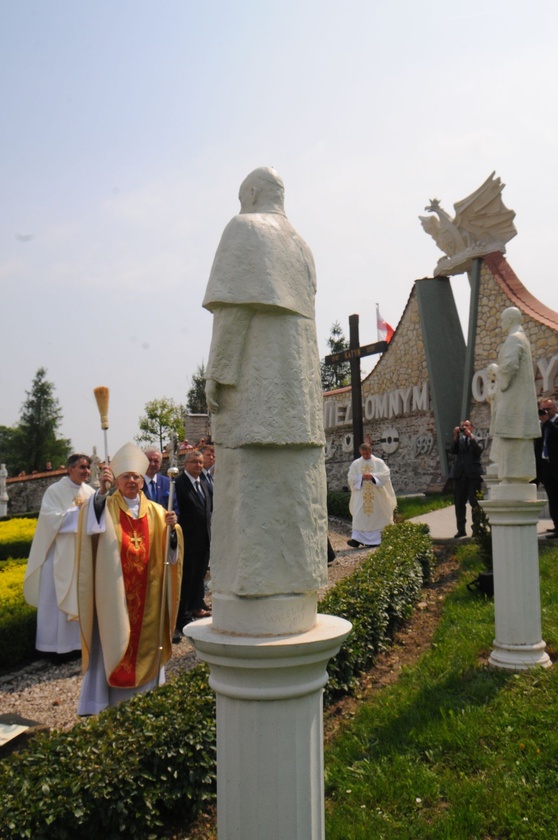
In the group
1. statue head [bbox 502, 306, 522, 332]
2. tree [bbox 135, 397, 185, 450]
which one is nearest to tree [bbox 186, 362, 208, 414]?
tree [bbox 135, 397, 185, 450]

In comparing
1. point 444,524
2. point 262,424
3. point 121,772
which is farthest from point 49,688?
point 444,524

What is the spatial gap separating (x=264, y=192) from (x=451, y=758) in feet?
11.1

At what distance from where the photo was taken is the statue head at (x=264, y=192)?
2812mm

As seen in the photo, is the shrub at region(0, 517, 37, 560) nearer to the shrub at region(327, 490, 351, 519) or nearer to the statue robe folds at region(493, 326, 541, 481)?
the shrub at region(327, 490, 351, 519)

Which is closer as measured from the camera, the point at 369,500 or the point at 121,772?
the point at 121,772

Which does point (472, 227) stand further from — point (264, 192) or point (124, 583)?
point (264, 192)

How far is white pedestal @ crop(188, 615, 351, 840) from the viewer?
233 centimetres

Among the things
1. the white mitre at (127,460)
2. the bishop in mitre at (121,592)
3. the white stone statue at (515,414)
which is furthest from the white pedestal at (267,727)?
the white stone statue at (515,414)

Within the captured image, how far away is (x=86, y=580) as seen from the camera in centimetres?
527

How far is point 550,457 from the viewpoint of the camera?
9.53m

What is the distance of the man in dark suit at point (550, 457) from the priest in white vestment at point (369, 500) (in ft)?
11.2

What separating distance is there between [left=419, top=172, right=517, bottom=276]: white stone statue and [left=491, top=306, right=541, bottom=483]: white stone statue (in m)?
10.9

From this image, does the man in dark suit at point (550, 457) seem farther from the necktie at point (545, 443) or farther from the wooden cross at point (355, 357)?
the wooden cross at point (355, 357)

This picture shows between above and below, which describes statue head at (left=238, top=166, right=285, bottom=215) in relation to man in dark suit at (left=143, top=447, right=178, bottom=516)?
above
